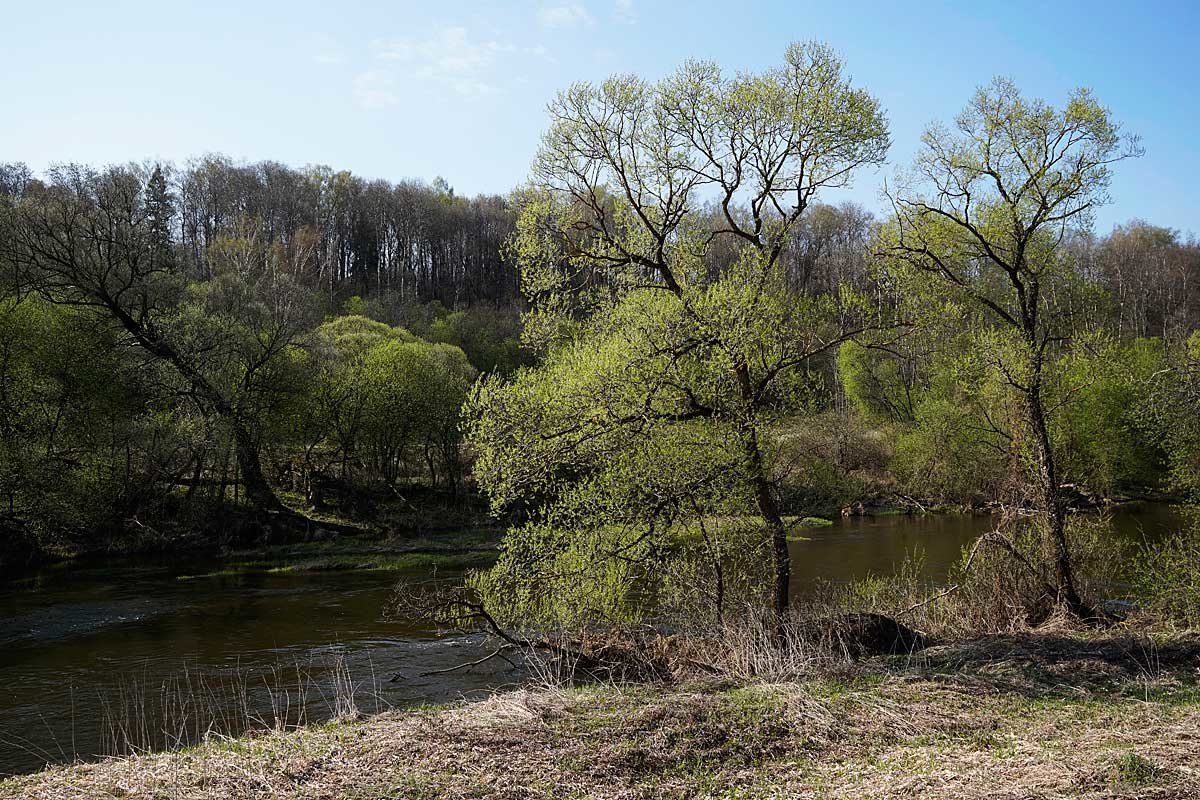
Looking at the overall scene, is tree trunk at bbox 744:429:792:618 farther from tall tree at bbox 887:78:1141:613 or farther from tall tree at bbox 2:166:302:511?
tall tree at bbox 2:166:302:511

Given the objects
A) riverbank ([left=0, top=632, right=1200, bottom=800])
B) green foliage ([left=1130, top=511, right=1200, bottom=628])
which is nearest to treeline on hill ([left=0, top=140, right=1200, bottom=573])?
green foliage ([left=1130, top=511, right=1200, bottom=628])

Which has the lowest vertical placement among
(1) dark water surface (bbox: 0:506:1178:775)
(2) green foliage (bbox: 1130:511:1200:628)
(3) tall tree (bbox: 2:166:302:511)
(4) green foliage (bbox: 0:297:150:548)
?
(1) dark water surface (bbox: 0:506:1178:775)

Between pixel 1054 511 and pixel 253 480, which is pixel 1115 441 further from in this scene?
pixel 253 480

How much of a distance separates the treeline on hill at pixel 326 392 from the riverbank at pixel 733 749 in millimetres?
5402

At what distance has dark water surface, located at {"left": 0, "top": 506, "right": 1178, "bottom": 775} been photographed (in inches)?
505

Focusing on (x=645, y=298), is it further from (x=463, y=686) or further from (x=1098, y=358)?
(x=1098, y=358)

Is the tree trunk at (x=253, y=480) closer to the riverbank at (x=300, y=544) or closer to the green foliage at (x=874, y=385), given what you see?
the riverbank at (x=300, y=544)

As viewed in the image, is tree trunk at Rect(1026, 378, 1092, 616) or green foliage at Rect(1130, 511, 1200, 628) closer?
green foliage at Rect(1130, 511, 1200, 628)

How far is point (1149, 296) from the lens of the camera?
242 ft

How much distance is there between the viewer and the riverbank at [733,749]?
6629 millimetres

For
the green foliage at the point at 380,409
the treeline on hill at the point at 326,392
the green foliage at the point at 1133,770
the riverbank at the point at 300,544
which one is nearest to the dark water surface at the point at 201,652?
the riverbank at the point at 300,544

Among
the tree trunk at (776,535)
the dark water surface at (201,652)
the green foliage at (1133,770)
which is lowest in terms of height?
the dark water surface at (201,652)

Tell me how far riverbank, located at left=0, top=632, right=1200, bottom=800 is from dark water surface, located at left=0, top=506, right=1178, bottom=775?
6.94ft

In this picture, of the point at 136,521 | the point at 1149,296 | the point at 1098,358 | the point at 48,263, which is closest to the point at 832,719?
the point at 1098,358
